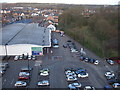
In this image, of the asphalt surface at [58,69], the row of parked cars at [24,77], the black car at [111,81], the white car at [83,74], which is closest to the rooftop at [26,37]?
the asphalt surface at [58,69]

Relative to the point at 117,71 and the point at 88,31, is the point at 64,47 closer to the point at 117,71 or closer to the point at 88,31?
the point at 88,31

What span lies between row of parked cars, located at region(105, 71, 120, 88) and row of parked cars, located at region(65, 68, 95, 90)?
55 cm

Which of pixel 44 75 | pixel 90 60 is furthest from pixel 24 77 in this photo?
pixel 90 60

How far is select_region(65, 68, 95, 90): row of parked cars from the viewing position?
12.9 feet

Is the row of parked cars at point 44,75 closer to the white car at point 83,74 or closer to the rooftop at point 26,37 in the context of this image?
the white car at point 83,74

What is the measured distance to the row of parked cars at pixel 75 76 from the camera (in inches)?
155

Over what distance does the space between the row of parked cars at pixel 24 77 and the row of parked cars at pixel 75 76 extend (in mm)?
1096

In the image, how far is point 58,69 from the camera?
502 cm

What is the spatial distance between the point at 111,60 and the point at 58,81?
2.36m

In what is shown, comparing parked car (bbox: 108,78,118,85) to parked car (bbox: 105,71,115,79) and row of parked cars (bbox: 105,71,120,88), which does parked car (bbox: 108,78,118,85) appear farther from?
parked car (bbox: 105,71,115,79)

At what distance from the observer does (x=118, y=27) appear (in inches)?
229

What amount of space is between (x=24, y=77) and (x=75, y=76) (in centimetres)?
142

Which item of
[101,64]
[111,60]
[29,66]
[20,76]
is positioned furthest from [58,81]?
[111,60]

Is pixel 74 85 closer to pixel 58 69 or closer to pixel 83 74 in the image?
pixel 83 74
